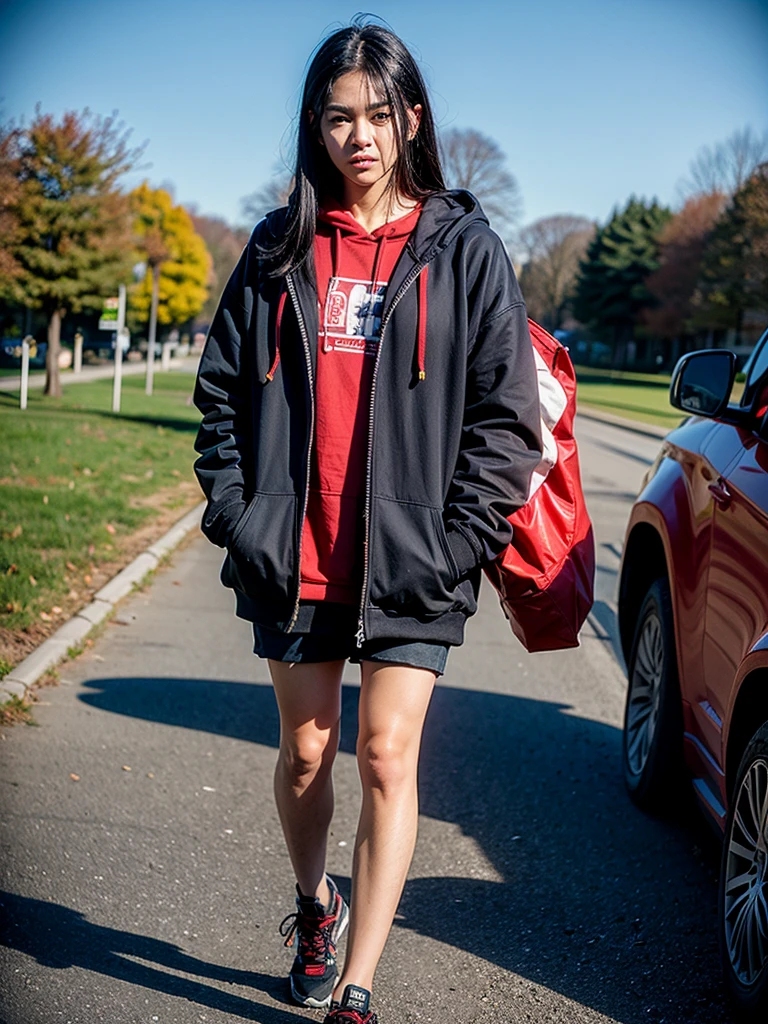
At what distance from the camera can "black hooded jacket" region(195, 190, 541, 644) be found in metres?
2.56

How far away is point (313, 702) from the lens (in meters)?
2.78

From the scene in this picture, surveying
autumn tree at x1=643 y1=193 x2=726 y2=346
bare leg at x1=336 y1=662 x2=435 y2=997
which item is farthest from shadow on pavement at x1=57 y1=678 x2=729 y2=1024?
autumn tree at x1=643 y1=193 x2=726 y2=346

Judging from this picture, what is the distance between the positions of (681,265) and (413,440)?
229ft

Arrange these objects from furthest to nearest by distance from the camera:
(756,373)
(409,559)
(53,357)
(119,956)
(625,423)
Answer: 1. (625,423)
2. (53,357)
3. (756,373)
4. (119,956)
5. (409,559)

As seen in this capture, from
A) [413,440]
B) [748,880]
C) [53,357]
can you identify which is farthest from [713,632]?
[53,357]

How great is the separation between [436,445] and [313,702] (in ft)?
2.24

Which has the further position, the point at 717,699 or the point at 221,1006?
the point at 717,699

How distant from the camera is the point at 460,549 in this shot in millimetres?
2582

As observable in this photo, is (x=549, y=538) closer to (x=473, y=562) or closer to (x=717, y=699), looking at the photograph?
(x=473, y=562)

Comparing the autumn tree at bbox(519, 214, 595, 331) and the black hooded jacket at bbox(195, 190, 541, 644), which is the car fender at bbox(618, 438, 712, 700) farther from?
the autumn tree at bbox(519, 214, 595, 331)

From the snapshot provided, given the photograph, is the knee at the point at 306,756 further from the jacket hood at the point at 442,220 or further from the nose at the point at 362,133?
the nose at the point at 362,133

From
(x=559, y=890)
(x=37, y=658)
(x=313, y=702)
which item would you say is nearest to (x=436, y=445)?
(x=313, y=702)

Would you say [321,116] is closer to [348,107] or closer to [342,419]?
[348,107]

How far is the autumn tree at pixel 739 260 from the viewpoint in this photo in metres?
43.6
